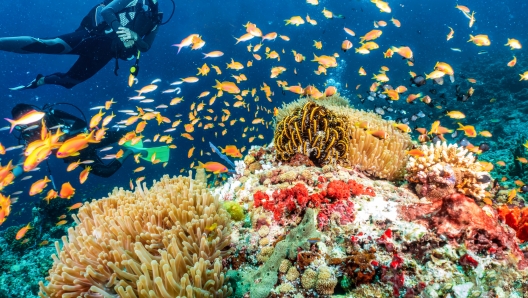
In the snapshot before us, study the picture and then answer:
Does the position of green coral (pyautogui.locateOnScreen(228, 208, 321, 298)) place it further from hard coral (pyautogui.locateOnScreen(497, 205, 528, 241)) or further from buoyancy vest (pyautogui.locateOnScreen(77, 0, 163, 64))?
buoyancy vest (pyautogui.locateOnScreen(77, 0, 163, 64))

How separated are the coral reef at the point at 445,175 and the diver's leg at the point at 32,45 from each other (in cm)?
1310

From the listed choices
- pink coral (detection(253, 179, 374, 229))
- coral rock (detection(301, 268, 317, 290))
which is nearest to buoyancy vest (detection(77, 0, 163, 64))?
pink coral (detection(253, 179, 374, 229))

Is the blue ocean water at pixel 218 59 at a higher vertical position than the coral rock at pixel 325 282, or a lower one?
higher

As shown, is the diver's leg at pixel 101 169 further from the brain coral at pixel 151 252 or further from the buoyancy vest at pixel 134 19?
the brain coral at pixel 151 252

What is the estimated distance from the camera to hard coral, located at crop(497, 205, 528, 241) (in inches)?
125

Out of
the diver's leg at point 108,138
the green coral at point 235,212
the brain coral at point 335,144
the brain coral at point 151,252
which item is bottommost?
the brain coral at point 151,252

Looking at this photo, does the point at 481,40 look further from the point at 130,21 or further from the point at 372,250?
the point at 130,21

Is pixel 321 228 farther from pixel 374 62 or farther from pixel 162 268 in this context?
pixel 374 62

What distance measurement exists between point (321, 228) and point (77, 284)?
2560 millimetres

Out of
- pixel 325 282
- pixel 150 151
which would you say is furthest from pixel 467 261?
pixel 150 151

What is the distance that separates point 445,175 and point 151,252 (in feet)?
14.6

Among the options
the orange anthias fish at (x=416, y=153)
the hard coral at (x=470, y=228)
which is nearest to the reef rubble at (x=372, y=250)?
the hard coral at (x=470, y=228)

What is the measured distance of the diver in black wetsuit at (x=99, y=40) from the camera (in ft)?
34.2

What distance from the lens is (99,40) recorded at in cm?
1173
